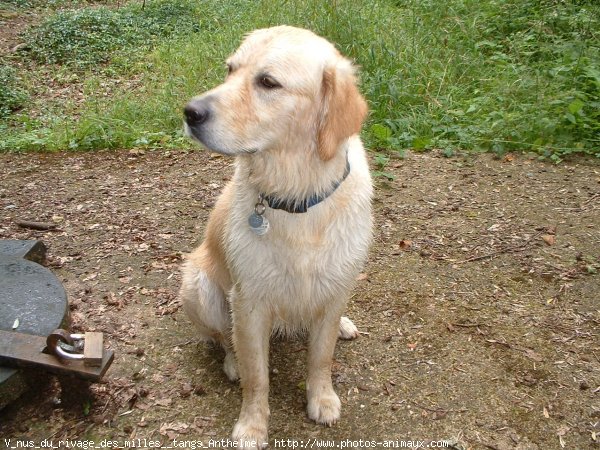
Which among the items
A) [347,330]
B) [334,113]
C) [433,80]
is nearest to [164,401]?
[347,330]

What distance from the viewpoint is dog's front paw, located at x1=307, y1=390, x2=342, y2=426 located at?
265 centimetres

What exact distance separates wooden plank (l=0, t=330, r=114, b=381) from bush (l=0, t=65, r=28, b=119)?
6.01 m

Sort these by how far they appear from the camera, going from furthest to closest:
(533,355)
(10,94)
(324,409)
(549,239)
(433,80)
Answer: (10,94) → (433,80) → (549,239) → (533,355) → (324,409)

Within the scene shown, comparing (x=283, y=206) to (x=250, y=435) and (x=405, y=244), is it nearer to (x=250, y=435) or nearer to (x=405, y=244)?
(x=250, y=435)

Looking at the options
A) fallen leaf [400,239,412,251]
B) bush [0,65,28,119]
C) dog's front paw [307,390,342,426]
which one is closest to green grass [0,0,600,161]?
bush [0,65,28,119]

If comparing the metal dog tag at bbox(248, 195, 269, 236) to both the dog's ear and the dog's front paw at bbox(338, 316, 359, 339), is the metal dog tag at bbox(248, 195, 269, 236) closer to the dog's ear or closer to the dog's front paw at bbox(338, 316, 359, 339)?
the dog's ear

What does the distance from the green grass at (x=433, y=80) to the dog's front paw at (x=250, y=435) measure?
3223 mm

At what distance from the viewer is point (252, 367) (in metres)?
2.58

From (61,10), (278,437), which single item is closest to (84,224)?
(278,437)

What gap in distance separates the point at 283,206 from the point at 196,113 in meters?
0.54

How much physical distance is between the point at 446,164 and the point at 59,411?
3565 millimetres

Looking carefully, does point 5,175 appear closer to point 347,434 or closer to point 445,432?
point 347,434

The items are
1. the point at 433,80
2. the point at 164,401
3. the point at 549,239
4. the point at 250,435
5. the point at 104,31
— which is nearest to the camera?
the point at 250,435

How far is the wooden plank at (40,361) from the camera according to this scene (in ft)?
7.96
